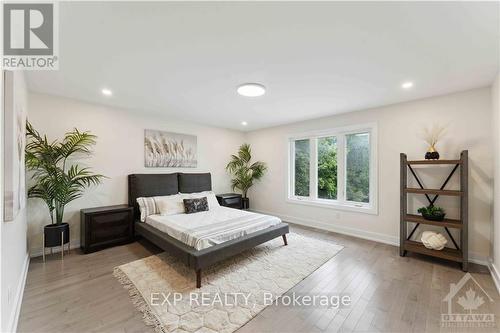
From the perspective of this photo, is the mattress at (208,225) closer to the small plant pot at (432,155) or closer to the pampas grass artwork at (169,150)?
the pampas grass artwork at (169,150)

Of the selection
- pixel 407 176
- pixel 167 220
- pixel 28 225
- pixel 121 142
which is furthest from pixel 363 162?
pixel 28 225

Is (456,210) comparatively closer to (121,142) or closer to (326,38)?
(326,38)

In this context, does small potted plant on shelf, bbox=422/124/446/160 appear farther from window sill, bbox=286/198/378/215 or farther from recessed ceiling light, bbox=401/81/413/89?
window sill, bbox=286/198/378/215

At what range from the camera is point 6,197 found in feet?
4.90

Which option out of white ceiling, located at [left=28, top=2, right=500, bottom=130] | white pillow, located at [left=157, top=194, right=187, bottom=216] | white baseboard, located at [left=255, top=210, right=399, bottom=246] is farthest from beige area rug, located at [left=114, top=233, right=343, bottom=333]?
white ceiling, located at [left=28, top=2, right=500, bottom=130]

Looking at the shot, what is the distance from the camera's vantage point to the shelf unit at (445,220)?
8.93 feet

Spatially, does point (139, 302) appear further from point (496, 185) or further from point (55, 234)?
point (496, 185)

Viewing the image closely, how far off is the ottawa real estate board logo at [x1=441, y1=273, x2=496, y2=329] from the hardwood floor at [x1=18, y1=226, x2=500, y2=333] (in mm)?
49

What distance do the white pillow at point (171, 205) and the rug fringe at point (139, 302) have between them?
46.7 inches

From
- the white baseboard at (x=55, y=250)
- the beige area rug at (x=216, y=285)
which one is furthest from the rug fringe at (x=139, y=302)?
the white baseboard at (x=55, y=250)

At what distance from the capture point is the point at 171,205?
3.85m

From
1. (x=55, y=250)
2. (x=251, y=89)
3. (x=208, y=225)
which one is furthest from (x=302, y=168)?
(x=55, y=250)

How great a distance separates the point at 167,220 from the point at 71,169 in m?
1.79

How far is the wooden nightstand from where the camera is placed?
10.6ft
